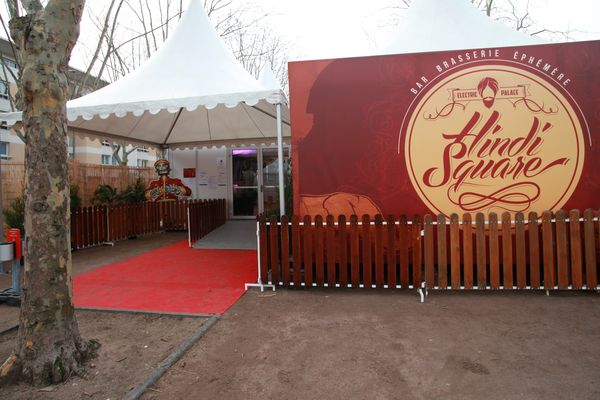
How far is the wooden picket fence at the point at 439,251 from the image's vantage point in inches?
189

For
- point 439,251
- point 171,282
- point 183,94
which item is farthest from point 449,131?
point 171,282

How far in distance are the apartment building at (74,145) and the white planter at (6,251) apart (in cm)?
436

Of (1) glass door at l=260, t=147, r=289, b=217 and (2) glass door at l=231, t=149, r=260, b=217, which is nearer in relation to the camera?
(1) glass door at l=260, t=147, r=289, b=217

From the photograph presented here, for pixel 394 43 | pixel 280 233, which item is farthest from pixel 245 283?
pixel 394 43

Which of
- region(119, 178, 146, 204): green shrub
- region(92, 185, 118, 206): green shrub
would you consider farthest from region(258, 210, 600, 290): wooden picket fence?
region(119, 178, 146, 204): green shrub

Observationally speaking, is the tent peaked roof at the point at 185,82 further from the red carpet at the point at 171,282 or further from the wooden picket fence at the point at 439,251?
the red carpet at the point at 171,282

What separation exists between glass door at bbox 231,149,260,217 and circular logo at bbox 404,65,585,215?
326 inches

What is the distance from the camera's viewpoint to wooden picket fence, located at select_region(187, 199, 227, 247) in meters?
9.22

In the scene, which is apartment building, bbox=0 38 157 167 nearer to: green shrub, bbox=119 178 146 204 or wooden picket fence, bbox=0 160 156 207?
wooden picket fence, bbox=0 160 156 207

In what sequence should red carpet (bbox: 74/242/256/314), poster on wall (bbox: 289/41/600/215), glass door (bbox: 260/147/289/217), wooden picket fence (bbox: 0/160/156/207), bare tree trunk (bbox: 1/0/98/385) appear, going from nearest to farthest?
bare tree trunk (bbox: 1/0/98/385)
red carpet (bbox: 74/242/256/314)
poster on wall (bbox: 289/41/600/215)
wooden picket fence (bbox: 0/160/156/207)
glass door (bbox: 260/147/289/217)

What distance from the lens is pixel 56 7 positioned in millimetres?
2996

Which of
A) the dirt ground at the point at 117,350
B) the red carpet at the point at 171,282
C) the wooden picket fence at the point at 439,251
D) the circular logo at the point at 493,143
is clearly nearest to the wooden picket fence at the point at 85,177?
the red carpet at the point at 171,282

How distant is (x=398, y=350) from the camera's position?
11.1ft

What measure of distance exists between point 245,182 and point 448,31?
7.96 m
